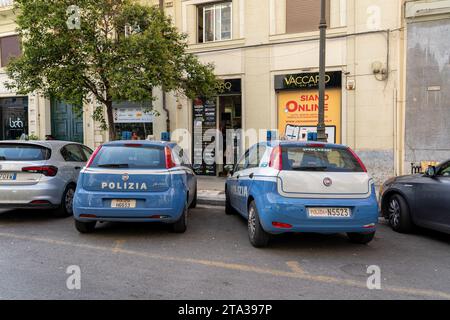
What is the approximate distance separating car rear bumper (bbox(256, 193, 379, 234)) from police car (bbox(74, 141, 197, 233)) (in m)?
1.52

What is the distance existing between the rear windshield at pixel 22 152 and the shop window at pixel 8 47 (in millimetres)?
11487

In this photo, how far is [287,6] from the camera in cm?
1256

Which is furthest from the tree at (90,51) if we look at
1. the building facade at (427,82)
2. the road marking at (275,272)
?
the building facade at (427,82)

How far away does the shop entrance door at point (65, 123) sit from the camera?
16422mm

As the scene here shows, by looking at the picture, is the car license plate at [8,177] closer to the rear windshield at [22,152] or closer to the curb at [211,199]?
the rear windshield at [22,152]

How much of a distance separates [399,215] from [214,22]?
9.69 meters

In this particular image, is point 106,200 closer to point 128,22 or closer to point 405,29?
point 128,22

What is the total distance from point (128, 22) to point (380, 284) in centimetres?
917

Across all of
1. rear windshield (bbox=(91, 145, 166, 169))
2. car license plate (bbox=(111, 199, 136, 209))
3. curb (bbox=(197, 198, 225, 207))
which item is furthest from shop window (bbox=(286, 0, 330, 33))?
car license plate (bbox=(111, 199, 136, 209))

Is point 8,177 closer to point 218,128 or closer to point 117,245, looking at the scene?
point 117,245

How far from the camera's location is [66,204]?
25.3ft

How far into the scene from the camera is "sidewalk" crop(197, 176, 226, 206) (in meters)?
9.66
